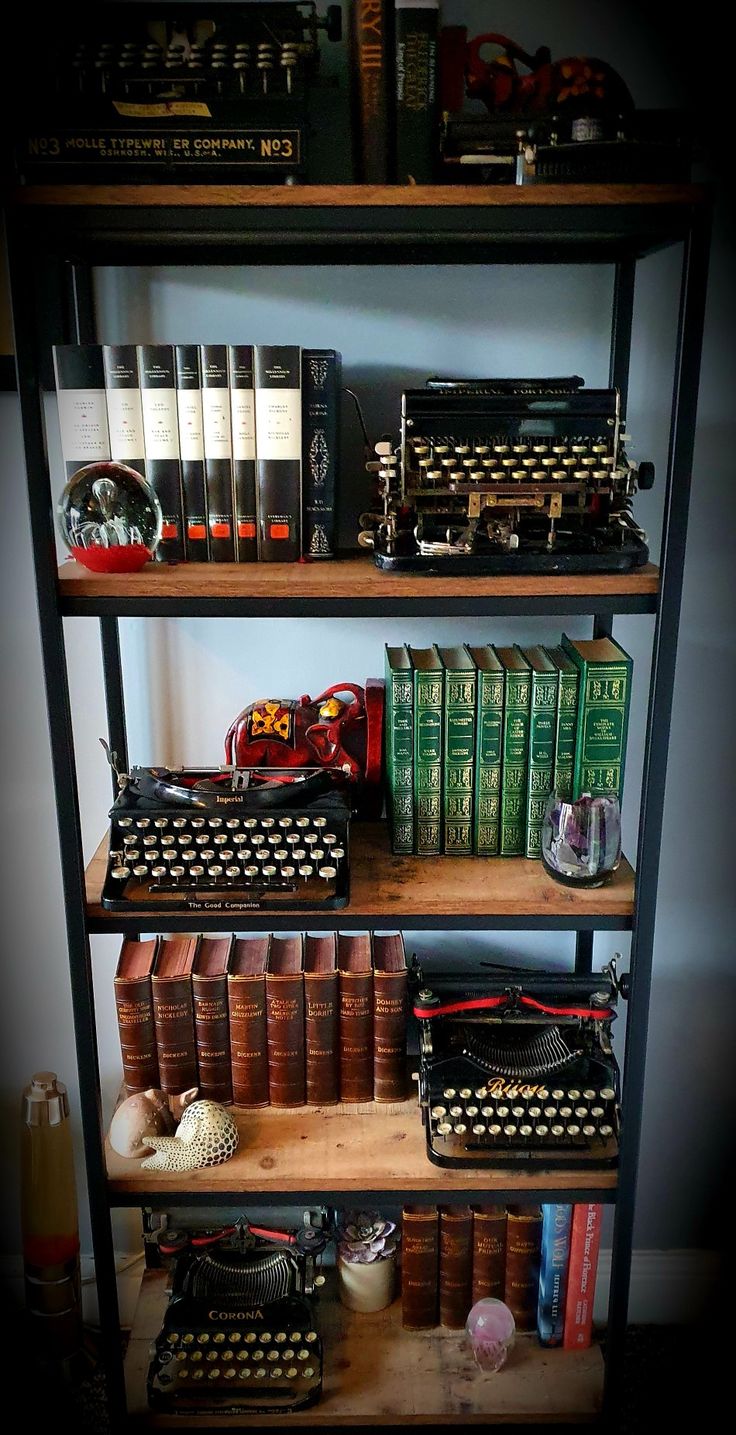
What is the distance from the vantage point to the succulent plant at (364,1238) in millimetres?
2041

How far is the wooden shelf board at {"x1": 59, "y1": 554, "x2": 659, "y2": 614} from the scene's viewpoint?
59.4 inches

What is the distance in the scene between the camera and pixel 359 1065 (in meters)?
1.88

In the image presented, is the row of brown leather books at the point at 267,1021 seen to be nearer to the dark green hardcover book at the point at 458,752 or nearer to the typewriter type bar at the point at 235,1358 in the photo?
the dark green hardcover book at the point at 458,752

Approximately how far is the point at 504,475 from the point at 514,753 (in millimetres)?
420

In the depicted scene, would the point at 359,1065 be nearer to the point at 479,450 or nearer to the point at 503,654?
the point at 503,654

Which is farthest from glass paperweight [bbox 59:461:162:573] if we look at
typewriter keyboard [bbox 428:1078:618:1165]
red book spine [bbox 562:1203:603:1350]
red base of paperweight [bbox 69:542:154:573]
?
red book spine [bbox 562:1203:603:1350]

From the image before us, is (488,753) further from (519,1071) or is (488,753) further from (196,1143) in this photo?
(196,1143)

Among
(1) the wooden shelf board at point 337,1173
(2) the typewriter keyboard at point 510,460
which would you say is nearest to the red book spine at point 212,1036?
(1) the wooden shelf board at point 337,1173

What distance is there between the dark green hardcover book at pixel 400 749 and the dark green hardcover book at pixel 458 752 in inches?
2.0

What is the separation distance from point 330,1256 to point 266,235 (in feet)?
5.97

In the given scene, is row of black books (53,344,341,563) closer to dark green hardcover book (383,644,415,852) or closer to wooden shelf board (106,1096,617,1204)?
dark green hardcover book (383,644,415,852)

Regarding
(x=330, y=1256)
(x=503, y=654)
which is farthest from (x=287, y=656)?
(x=330, y=1256)

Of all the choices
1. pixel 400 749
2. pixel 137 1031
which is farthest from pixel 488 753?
pixel 137 1031

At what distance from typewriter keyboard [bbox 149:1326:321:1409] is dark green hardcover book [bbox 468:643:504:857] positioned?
0.89 metres
